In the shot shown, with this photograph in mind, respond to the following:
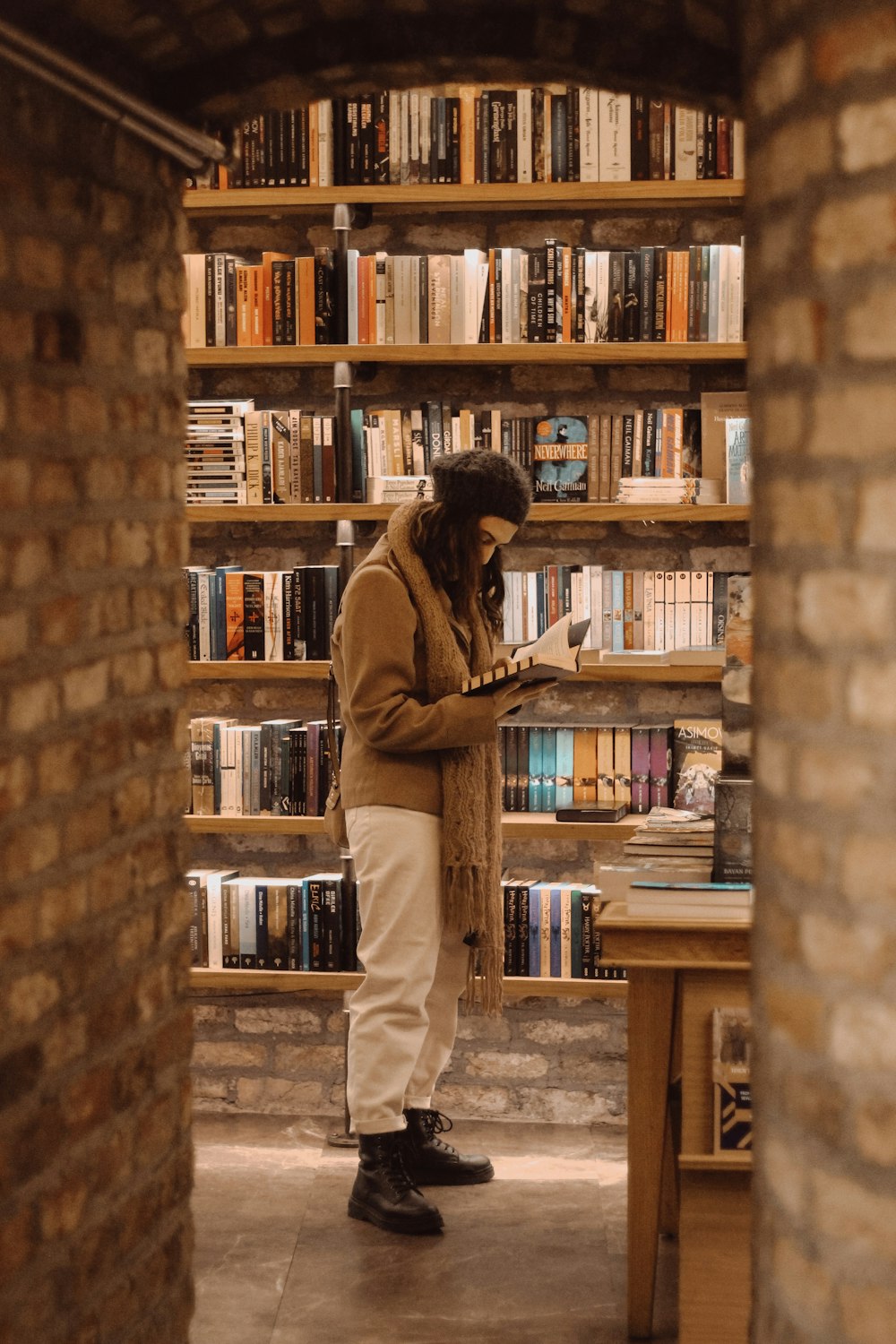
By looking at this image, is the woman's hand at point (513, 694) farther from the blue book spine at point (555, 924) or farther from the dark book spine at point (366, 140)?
the dark book spine at point (366, 140)

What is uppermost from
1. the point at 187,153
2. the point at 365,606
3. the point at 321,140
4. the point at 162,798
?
the point at 321,140

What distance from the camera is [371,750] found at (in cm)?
309

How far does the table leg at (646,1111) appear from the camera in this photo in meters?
2.64

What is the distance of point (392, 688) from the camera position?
3.00m

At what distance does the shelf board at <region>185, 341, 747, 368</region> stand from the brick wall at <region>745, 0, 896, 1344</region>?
2038 mm

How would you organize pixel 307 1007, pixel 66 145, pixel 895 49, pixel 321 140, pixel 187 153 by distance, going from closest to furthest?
pixel 895 49 < pixel 66 145 < pixel 187 153 < pixel 321 140 < pixel 307 1007

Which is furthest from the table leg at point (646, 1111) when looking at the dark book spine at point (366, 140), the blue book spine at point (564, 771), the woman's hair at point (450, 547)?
the dark book spine at point (366, 140)

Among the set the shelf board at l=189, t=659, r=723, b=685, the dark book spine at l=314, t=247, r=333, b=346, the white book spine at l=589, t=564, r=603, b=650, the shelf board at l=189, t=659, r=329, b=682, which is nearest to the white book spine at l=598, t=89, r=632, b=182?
the dark book spine at l=314, t=247, r=333, b=346

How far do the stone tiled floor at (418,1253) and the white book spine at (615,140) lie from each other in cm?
242

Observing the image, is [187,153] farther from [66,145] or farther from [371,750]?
[371,750]

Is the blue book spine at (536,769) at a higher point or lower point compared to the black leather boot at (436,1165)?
higher

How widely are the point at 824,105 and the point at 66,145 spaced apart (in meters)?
1.05

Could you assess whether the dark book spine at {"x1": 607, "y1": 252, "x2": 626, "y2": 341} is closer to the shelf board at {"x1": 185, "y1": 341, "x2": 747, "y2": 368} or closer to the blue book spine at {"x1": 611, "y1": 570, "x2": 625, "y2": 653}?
the shelf board at {"x1": 185, "y1": 341, "x2": 747, "y2": 368}

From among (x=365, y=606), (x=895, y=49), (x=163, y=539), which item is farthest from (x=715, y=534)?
(x=895, y=49)
